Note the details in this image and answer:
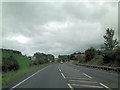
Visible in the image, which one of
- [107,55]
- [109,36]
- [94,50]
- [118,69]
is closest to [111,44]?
[109,36]

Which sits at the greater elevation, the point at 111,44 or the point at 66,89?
the point at 111,44

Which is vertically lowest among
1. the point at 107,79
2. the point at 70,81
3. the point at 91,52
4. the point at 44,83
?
the point at 107,79

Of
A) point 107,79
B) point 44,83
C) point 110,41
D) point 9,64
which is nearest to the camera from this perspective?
point 44,83

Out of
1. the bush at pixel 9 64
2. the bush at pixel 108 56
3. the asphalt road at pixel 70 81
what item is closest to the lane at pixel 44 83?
the asphalt road at pixel 70 81

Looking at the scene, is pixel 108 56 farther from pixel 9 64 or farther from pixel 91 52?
pixel 91 52

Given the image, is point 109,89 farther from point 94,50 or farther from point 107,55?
point 94,50

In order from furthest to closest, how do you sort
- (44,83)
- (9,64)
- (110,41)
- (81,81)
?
(110,41), (9,64), (81,81), (44,83)

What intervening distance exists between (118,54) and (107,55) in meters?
5.91

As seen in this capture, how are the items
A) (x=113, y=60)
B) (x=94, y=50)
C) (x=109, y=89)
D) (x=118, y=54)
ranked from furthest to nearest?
(x=94, y=50) < (x=113, y=60) < (x=118, y=54) < (x=109, y=89)

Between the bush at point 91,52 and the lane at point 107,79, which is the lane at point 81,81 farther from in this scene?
the bush at point 91,52

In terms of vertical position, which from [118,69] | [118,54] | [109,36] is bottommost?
[118,69]

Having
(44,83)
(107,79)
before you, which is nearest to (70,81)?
(44,83)

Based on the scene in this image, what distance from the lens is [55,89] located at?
860cm

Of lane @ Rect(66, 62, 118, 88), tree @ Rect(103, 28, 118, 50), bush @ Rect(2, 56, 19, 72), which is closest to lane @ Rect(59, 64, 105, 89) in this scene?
lane @ Rect(66, 62, 118, 88)
